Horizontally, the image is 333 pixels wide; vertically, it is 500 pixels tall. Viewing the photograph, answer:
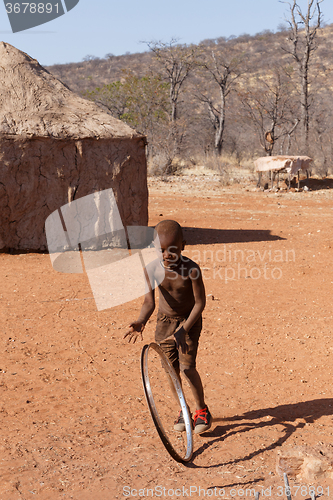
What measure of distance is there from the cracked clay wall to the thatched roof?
136 mm

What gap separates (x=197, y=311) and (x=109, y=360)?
57.2 inches

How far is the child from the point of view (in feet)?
7.91

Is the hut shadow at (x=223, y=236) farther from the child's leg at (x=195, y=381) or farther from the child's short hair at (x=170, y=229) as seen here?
the child's short hair at (x=170, y=229)

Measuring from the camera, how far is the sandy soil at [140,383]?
234cm

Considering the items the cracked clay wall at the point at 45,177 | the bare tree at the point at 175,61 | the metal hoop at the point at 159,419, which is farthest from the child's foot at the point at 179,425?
the bare tree at the point at 175,61

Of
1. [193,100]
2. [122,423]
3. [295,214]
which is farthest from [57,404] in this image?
[193,100]

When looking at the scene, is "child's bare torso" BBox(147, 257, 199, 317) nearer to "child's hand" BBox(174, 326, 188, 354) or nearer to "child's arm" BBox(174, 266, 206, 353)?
"child's arm" BBox(174, 266, 206, 353)

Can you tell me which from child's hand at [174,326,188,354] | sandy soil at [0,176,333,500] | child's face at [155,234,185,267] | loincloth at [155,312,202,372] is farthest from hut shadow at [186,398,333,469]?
child's face at [155,234,185,267]

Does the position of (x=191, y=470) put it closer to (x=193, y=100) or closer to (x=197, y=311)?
(x=197, y=311)

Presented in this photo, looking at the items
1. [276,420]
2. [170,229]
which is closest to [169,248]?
[170,229]

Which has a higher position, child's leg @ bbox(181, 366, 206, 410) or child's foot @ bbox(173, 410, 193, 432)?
child's leg @ bbox(181, 366, 206, 410)

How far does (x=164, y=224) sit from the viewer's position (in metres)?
2.41

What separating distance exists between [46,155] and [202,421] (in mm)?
4904

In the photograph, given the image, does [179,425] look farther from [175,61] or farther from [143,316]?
[175,61]
